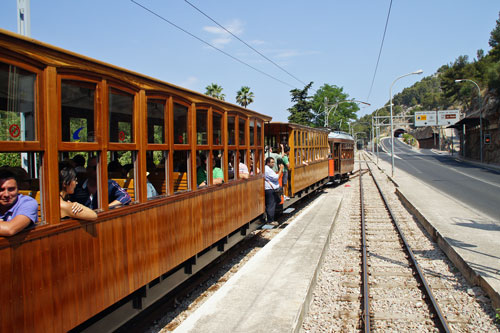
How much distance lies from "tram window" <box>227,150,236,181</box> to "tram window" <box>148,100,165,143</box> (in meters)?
2.31

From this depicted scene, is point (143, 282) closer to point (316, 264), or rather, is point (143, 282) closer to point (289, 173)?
point (316, 264)

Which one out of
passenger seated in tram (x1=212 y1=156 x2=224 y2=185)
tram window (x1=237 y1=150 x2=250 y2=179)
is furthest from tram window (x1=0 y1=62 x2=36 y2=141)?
tram window (x1=237 y1=150 x2=250 y2=179)

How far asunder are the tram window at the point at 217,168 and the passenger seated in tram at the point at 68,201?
2.87 metres

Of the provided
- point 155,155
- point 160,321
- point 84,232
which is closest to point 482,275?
point 160,321

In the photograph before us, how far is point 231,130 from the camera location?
6.84 metres

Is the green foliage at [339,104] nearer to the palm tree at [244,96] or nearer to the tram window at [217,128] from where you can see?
the palm tree at [244,96]

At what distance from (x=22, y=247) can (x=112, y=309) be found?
4.83 ft

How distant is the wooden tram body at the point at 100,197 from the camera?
2750mm

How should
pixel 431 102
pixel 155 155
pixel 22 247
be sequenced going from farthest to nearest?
1. pixel 431 102
2. pixel 155 155
3. pixel 22 247

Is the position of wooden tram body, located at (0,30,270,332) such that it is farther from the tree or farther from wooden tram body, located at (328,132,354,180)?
the tree

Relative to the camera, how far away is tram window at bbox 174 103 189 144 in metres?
4.86

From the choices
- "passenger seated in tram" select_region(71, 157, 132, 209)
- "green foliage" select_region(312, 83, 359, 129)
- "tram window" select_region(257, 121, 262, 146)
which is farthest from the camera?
"green foliage" select_region(312, 83, 359, 129)

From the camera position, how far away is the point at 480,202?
603 inches

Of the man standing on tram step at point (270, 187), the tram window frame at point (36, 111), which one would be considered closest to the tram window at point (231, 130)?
the man standing on tram step at point (270, 187)
